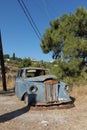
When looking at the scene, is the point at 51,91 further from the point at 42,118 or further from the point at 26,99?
the point at 42,118

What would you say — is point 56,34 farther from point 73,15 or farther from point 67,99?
point 67,99

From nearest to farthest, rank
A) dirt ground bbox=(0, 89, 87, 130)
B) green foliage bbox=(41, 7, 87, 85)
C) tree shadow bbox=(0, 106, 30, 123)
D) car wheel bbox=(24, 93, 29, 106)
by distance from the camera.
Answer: dirt ground bbox=(0, 89, 87, 130) < tree shadow bbox=(0, 106, 30, 123) < car wheel bbox=(24, 93, 29, 106) < green foliage bbox=(41, 7, 87, 85)

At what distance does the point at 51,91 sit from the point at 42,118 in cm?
259

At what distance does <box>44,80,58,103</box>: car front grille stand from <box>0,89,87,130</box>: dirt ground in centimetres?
78

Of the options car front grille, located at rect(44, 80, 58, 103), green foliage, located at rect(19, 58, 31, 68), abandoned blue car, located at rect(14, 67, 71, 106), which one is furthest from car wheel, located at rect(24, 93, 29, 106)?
green foliage, located at rect(19, 58, 31, 68)

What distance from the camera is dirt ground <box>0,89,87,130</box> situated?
330 inches

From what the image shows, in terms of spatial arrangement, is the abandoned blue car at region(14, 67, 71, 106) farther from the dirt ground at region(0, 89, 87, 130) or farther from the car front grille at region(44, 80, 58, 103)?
the dirt ground at region(0, 89, 87, 130)

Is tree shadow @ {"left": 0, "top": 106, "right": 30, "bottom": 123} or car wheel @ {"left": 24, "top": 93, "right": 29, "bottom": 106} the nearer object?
tree shadow @ {"left": 0, "top": 106, "right": 30, "bottom": 123}

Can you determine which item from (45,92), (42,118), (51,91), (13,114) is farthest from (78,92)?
(42,118)

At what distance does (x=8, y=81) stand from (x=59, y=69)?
8.55 metres

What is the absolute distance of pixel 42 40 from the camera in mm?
21391

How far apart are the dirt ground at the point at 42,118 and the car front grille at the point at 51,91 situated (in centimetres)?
78

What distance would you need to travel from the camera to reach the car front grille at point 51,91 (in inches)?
475

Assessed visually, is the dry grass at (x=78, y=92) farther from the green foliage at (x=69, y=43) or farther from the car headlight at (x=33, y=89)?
the car headlight at (x=33, y=89)
